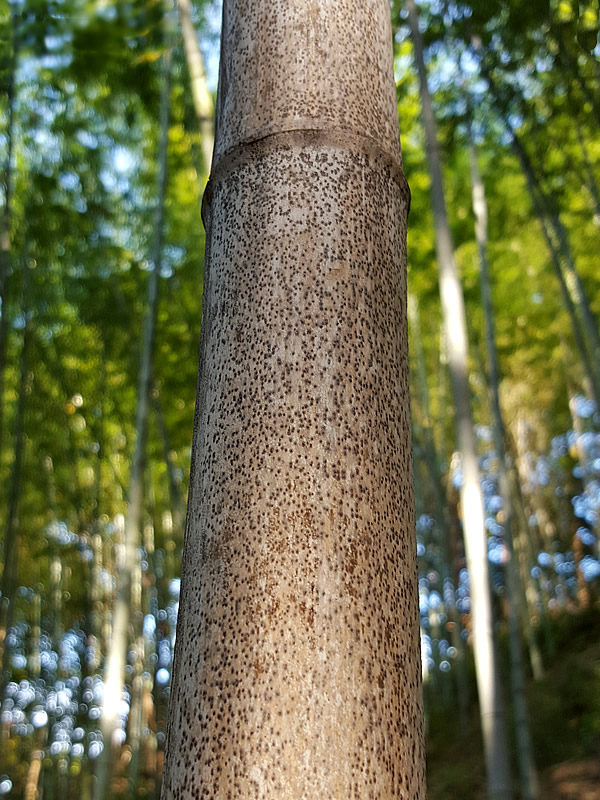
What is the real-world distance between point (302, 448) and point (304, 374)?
5cm

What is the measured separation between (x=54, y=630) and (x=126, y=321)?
15.4 ft

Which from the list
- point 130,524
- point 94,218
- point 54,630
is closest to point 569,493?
point 54,630

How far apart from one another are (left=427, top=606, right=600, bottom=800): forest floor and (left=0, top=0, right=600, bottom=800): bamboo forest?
0.05m

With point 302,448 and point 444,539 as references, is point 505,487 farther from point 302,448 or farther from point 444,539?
point 302,448

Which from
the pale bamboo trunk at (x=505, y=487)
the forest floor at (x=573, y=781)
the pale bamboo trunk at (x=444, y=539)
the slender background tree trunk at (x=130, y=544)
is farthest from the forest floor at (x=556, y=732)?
the slender background tree trunk at (x=130, y=544)

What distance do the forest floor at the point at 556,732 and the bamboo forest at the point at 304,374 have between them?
0.15 feet

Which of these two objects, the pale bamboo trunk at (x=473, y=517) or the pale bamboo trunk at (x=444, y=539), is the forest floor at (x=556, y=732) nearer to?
the pale bamboo trunk at (x=444, y=539)

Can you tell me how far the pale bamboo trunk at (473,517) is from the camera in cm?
242

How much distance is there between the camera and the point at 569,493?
14.1 meters

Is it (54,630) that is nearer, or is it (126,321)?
(126,321)

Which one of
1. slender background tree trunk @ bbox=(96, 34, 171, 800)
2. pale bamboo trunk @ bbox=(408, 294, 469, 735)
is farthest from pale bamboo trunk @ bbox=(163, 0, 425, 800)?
pale bamboo trunk @ bbox=(408, 294, 469, 735)

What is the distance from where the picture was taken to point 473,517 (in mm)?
2910

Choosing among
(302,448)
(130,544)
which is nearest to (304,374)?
(302,448)

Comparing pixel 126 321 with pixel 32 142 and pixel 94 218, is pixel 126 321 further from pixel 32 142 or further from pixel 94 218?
pixel 32 142
